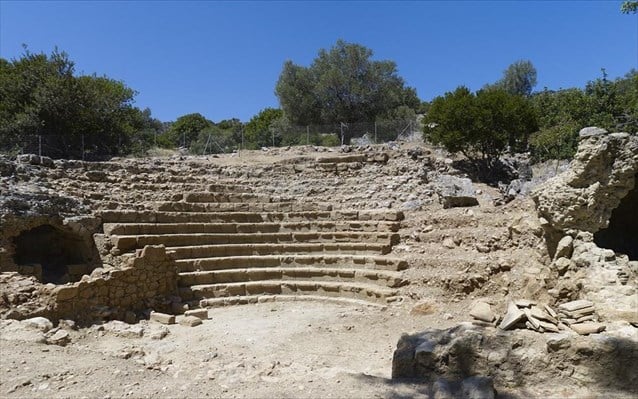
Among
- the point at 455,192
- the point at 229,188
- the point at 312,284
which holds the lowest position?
the point at 312,284

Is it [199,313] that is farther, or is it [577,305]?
[199,313]

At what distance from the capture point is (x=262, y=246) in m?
12.0

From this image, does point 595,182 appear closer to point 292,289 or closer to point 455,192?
point 455,192

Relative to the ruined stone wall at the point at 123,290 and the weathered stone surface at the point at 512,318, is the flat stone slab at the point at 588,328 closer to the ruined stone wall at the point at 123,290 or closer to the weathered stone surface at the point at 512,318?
the weathered stone surface at the point at 512,318

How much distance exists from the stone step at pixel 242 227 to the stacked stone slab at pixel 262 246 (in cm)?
2

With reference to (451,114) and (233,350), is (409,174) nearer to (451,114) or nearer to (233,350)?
(451,114)

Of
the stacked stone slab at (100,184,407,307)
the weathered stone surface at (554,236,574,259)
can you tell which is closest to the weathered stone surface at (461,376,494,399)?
the weathered stone surface at (554,236,574,259)

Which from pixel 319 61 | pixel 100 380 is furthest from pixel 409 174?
pixel 319 61

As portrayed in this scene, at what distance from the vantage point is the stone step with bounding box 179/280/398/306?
399 inches

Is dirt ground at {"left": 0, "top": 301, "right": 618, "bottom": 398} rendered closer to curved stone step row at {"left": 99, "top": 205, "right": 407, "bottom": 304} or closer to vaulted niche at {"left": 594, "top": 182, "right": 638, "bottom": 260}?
curved stone step row at {"left": 99, "top": 205, "right": 407, "bottom": 304}

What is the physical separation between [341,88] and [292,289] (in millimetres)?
20129

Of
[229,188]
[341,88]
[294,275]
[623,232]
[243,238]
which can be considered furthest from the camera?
[341,88]

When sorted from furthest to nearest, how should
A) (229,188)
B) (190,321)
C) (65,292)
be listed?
1. (229,188)
2. (190,321)
3. (65,292)

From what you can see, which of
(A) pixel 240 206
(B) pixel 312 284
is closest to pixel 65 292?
(B) pixel 312 284
